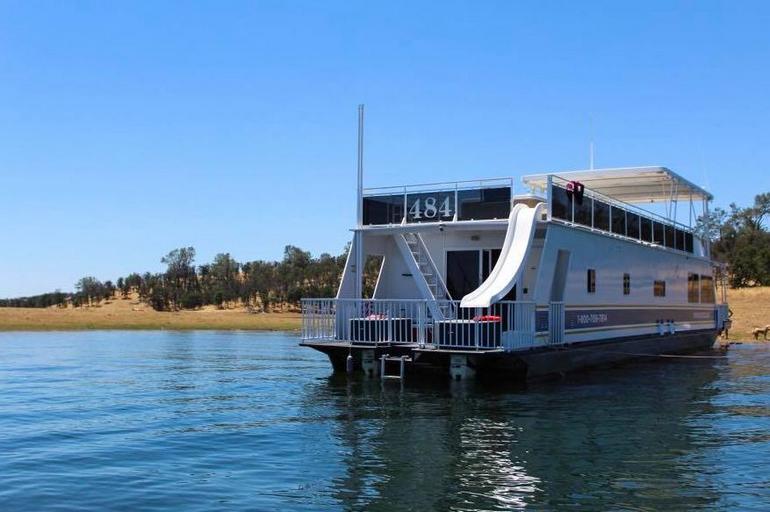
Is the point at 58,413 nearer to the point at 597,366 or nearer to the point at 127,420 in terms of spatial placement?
the point at 127,420

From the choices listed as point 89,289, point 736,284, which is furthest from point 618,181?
point 89,289

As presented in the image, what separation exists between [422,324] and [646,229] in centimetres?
1066

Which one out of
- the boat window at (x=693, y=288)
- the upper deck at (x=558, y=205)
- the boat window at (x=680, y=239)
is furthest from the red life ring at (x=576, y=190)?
the boat window at (x=693, y=288)

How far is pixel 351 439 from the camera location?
11.8m

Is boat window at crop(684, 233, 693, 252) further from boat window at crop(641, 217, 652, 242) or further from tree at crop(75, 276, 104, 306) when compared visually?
tree at crop(75, 276, 104, 306)

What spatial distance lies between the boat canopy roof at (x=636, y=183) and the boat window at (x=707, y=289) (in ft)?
12.4

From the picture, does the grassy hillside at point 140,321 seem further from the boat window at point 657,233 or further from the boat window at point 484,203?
the boat window at point 484,203

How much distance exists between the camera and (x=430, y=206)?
66.7ft

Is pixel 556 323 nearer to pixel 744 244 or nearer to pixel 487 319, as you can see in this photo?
pixel 487 319

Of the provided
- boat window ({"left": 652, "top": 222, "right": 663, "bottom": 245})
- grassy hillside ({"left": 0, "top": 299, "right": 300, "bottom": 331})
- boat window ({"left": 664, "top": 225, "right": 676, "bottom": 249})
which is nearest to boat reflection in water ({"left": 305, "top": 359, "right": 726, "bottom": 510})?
boat window ({"left": 652, "top": 222, "right": 663, "bottom": 245})

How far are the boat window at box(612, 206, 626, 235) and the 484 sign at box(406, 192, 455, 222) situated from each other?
18.2 feet

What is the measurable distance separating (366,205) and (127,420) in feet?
30.3

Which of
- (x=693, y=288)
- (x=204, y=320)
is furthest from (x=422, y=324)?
(x=204, y=320)

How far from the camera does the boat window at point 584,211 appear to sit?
20250 mm
